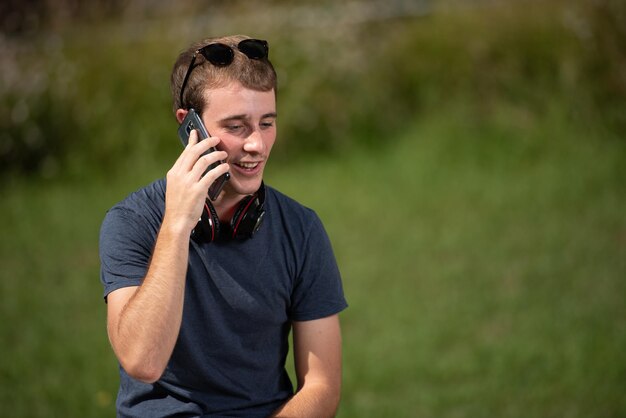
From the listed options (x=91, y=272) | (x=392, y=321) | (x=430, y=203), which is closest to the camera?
(x=392, y=321)

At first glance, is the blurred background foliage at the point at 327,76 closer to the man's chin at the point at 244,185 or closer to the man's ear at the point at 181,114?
the man's ear at the point at 181,114

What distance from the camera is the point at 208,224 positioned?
7.86ft

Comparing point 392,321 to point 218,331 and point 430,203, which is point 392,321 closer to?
point 430,203

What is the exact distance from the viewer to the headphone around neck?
94.2 inches

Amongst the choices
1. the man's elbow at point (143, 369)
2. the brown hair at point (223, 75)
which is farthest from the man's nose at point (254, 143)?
the man's elbow at point (143, 369)

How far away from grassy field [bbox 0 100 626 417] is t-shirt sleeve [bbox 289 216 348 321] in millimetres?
1998

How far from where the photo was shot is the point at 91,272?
19.6 feet

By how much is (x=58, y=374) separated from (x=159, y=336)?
9.23 ft

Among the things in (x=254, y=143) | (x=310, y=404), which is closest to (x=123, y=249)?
(x=254, y=143)

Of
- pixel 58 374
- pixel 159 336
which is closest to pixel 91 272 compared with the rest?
pixel 58 374

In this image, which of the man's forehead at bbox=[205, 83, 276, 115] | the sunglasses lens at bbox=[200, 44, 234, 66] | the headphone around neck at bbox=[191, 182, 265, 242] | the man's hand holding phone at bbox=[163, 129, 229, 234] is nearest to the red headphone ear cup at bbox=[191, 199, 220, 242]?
the headphone around neck at bbox=[191, 182, 265, 242]

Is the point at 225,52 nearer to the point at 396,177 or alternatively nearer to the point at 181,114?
the point at 181,114

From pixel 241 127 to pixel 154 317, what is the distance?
613 mm

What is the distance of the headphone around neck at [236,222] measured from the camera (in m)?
2.39
